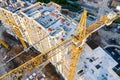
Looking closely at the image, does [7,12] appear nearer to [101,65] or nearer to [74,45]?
[74,45]

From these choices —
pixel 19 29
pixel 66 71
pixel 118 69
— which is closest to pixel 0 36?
pixel 19 29

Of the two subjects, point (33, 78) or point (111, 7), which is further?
point (111, 7)

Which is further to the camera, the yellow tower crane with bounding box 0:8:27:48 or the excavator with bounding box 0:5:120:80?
the yellow tower crane with bounding box 0:8:27:48

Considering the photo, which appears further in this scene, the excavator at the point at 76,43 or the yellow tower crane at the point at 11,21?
the yellow tower crane at the point at 11,21

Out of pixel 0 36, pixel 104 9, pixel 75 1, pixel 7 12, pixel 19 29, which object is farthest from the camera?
pixel 75 1

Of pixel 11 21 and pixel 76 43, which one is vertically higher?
pixel 76 43

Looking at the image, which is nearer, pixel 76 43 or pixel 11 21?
pixel 76 43

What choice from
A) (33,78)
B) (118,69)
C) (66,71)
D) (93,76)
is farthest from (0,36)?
(118,69)

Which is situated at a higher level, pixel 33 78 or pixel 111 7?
pixel 111 7

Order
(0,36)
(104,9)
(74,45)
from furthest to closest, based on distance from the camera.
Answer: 1. (104,9)
2. (0,36)
3. (74,45)

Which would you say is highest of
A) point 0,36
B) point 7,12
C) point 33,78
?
point 7,12
